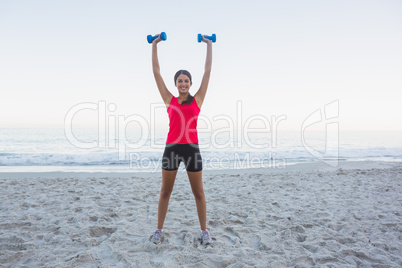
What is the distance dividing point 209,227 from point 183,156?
1.34 metres

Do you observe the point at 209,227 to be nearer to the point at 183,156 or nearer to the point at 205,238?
the point at 205,238

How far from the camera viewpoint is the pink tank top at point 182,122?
2.52 metres

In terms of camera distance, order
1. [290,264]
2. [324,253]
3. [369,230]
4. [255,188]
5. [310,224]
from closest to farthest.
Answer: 1. [290,264]
2. [324,253]
3. [369,230]
4. [310,224]
5. [255,188]

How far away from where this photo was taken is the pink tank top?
2.52 metres

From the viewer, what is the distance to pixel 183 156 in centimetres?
253

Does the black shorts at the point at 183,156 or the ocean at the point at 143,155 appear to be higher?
the black shorts at the point at 183,156

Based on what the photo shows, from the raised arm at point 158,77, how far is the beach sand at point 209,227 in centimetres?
171

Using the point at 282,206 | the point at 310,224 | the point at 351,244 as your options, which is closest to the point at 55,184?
the point at 282,206

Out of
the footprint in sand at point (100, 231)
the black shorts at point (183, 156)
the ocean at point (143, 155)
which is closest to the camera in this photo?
the black shorts at point (183, 156)

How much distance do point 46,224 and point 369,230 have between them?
4.48 metres

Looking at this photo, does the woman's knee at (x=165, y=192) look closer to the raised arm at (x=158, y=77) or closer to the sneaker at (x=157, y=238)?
the sneaker at (x=157, y=238)

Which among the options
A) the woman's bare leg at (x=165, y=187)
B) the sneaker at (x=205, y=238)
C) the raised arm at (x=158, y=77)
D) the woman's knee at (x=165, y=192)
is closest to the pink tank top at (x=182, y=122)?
the raised arm at (x=158, y=77)

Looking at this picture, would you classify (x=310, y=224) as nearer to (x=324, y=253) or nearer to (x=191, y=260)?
(x=324, y=253)

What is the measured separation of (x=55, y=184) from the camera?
19.2 ft
